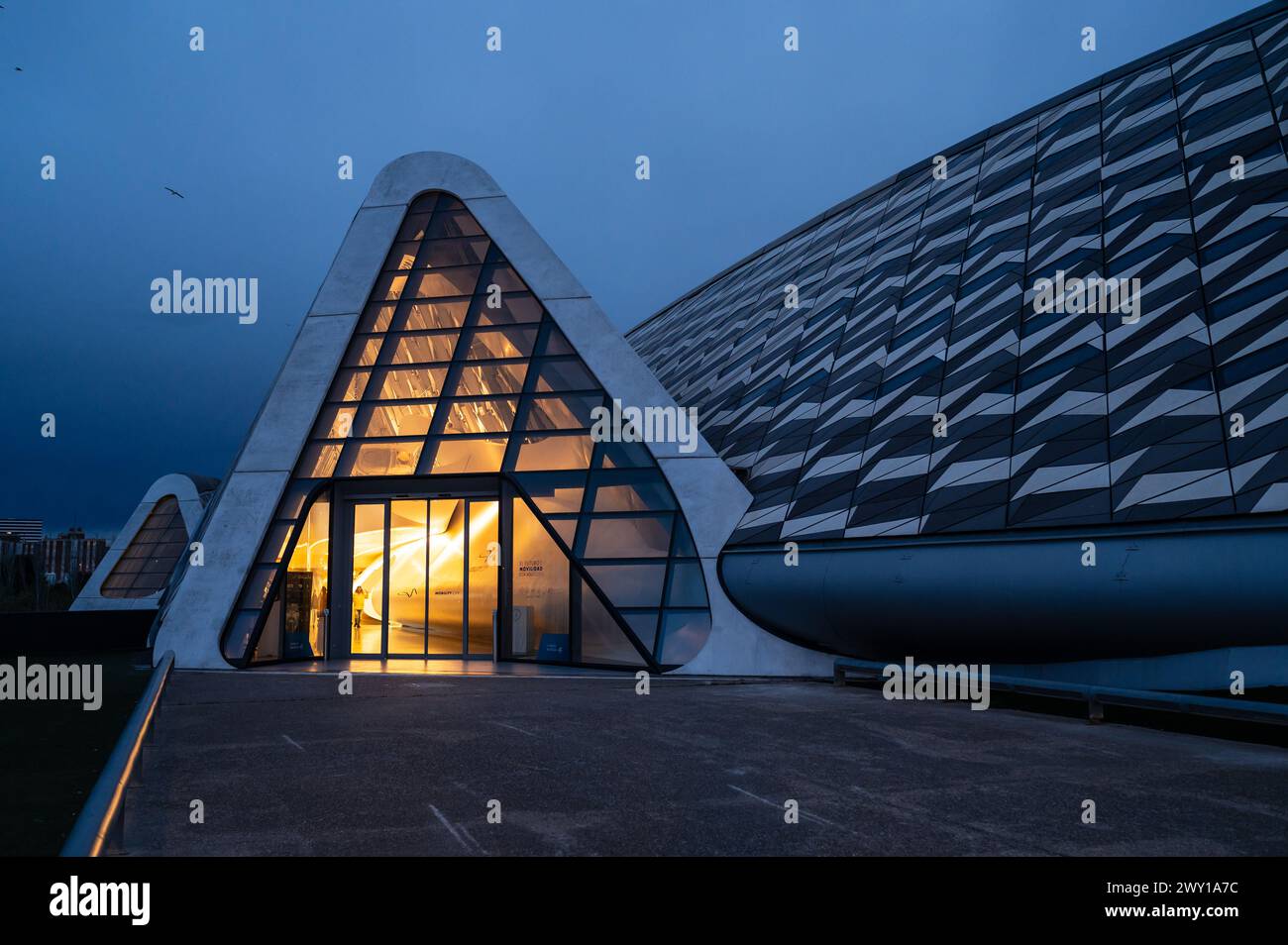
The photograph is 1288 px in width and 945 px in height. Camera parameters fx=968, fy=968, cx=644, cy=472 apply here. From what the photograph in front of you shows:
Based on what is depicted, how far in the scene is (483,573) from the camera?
72.4 feet

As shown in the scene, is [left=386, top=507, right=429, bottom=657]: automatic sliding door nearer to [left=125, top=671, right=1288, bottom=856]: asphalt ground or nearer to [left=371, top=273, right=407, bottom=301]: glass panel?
[left=371, top=273, right=407, bottom=301]: glass panel

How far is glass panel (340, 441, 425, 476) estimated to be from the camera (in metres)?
21.7

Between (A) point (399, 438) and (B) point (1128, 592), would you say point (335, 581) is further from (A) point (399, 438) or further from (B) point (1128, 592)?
(B) point (1128, 592)

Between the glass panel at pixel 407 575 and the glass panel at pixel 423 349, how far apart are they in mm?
3281

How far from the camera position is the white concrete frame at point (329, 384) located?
755 inches

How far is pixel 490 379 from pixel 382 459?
302cm

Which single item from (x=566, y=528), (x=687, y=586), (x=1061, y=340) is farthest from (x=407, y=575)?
(x=1061, y=340)

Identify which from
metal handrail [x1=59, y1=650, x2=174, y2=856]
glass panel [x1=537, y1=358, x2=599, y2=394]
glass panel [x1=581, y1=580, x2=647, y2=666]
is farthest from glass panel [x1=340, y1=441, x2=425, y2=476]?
metal handrail [x1=59, y1=650, x2=174, y2=856]

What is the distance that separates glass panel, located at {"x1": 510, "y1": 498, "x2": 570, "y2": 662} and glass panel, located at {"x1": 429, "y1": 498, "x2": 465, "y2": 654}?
133cm

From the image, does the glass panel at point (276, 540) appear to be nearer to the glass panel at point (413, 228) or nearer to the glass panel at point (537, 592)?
the glass panel at point (537, 592)

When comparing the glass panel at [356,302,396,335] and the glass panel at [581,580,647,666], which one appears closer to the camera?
the glass panel at [581,580,647,666]

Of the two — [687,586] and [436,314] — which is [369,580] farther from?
[687,586]

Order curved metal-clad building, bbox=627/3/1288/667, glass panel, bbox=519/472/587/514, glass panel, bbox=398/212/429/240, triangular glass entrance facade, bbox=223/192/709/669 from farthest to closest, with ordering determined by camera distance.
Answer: glass panel, bbox=398/212/429/240, glass panel, bbox=519/472/587/514, triangular glass entrance facade, bbox=223/192/709/669, curved metal-clad building, bbox=627/3/1288/667
